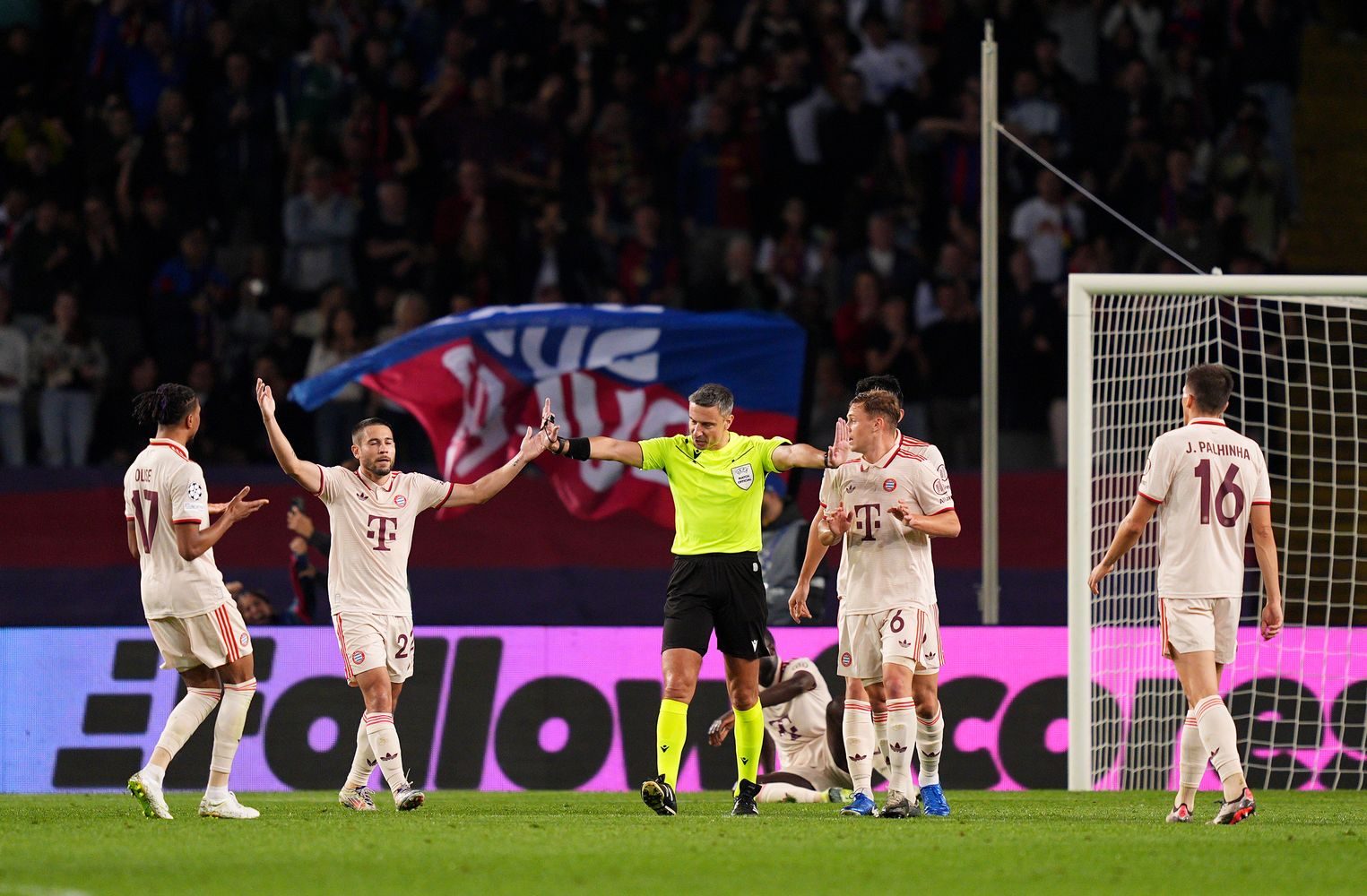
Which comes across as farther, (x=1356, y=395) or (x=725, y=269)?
(x=725, y=269)

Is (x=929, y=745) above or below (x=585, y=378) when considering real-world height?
below

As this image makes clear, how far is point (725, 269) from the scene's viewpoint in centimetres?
1728

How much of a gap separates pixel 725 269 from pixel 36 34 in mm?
6891

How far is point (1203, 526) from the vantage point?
9414mm

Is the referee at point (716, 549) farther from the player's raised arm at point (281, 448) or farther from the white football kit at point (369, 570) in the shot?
the player's raised arm at point (281, 448)

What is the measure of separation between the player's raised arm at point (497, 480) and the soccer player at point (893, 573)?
1.53 meters

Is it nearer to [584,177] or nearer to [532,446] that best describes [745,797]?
[532,446]

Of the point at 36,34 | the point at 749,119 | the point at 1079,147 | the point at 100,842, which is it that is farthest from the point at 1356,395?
the point at 36,34

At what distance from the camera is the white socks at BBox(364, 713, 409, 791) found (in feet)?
32.4

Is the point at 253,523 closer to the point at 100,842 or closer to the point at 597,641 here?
the point at 597,641

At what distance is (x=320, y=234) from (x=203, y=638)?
27.1 ft

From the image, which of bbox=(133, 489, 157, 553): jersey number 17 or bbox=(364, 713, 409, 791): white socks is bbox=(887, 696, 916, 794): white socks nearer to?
bbox=(364, 713, 409, 791): white socks

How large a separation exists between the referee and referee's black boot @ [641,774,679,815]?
17 millimetres

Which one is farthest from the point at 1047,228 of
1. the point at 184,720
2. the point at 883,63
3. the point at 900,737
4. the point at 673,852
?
the point at 673,852
